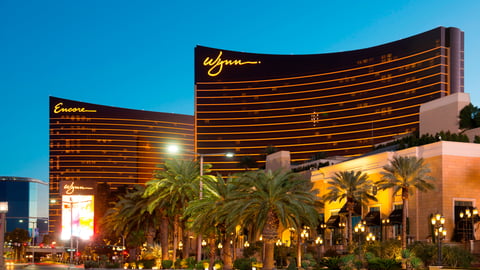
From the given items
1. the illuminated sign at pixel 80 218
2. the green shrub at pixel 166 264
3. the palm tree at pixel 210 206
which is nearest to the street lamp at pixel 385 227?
the palm tree at pixel 210 206

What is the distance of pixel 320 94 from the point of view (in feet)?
520

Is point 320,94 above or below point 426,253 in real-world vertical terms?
above

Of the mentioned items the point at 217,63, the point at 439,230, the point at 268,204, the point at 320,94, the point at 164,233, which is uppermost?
the point at 217,63

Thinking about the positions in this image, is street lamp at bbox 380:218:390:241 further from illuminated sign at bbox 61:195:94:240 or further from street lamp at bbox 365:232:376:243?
illuminated sign at bbox 61:195:94:240

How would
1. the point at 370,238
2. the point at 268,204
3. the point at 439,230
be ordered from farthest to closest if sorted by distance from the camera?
the point at 370,238 → the point at 268,204 → the point at 439,230

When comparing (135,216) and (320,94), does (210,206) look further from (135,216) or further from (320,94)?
(320,94)

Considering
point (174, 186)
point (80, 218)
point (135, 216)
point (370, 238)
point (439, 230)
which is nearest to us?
point (439, 230)

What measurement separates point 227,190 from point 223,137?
134 meters

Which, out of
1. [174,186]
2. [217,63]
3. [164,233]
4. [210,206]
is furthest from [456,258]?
[217,63]

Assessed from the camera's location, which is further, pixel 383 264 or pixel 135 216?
pixel 135 216

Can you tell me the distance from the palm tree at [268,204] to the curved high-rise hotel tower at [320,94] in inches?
3114

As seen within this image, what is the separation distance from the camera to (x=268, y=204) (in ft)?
135

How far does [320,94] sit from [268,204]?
120 meters

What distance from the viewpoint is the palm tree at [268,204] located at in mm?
40969
